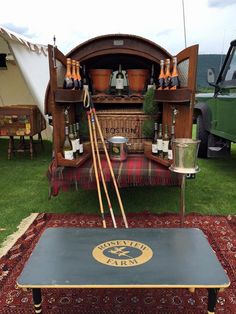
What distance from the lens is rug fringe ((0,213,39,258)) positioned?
3373 mm

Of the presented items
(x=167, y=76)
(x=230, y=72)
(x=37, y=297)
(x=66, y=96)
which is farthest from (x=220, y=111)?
(x=37, y=297)

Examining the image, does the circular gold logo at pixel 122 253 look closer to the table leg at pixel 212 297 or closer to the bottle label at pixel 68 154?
the table leg at pixel 212 297

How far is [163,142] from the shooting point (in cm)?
405

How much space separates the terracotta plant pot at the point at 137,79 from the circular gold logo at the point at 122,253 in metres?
3.21

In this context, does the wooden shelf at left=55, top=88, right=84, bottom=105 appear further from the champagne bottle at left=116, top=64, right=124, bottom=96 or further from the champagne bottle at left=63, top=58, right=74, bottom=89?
the champagne bottle at left=116, top=64, right=124, bottom=96

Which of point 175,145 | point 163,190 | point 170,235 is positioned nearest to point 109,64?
point 163,190

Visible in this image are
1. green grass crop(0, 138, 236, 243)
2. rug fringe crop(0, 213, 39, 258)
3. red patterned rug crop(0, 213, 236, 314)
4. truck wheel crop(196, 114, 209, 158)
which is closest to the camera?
red patterned rug crop(0, 213, 236, 314)

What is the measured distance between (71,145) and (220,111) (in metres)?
3.24

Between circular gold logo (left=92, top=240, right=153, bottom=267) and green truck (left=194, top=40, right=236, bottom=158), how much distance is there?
364 centimetres

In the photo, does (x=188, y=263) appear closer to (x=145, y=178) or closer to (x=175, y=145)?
(x=175, y=145)

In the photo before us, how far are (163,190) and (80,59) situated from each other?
92.8 inches

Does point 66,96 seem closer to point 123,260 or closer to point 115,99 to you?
point 115,99

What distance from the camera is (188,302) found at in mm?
2529

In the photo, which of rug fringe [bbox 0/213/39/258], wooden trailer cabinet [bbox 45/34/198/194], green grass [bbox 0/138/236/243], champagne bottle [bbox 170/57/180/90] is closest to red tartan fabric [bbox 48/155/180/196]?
wooden trailer cabinet [bbox 45/34/198/194]
